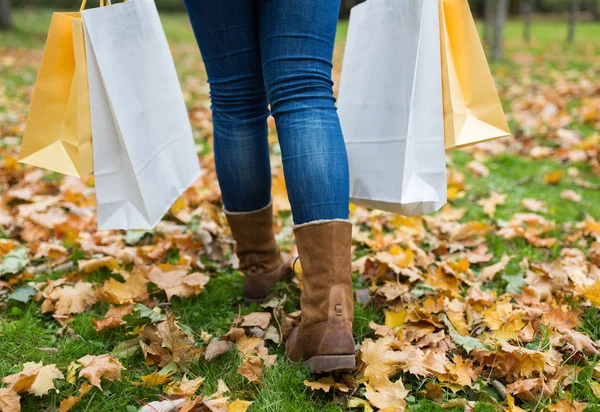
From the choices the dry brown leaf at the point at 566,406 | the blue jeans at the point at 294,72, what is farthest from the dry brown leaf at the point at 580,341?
the blue jeans at the point at 294,72

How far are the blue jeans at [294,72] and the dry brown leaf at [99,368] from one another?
0.57 meters

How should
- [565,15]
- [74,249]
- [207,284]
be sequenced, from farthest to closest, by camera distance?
[565,15]
[74,249]
[207,284]

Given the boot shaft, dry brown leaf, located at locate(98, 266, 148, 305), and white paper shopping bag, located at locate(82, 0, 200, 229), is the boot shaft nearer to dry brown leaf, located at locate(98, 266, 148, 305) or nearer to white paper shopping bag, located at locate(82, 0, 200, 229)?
white paper shopping bag, located at locate(82, 0, 200, 229)

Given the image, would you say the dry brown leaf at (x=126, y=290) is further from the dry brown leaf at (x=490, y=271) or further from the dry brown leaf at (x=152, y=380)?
the dry brown leaf at (x=490, y=271)

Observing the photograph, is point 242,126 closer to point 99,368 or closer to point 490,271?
point 99,368

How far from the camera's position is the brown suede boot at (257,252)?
5.01 ft

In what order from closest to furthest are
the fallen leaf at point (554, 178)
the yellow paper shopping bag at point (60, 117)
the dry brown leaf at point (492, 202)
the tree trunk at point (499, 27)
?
the yellow paper shopping bag at point (60, 117), the dry brown leaf at point (492, 202), the fallen leaf at point (554, 178), the tree trunk at point (499, 27)

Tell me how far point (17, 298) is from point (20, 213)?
30.3 inches

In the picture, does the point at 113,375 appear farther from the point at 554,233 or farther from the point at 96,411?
the point at 554,233

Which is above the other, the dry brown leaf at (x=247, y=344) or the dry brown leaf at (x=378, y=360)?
the dry brown leaf at (x=378, y=360)

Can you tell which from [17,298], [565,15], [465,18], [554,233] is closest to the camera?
[465,18]

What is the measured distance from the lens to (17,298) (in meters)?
1.64

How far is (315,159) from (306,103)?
130 millimetres

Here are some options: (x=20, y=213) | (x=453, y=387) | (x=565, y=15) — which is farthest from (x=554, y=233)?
(x=565, y=15)
